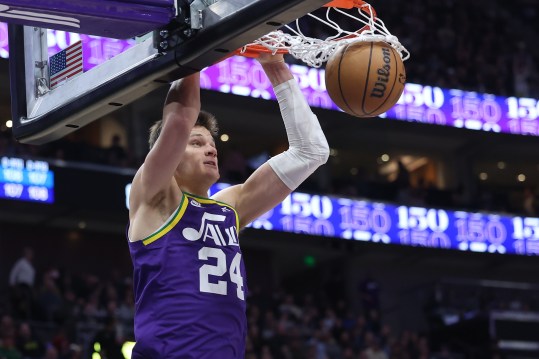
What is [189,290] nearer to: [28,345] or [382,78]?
[382,78]

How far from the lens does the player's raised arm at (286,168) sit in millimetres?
4695

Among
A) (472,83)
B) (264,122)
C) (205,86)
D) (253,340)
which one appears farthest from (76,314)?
(472,83)

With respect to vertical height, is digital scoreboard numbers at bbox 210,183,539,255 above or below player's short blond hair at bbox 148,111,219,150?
above

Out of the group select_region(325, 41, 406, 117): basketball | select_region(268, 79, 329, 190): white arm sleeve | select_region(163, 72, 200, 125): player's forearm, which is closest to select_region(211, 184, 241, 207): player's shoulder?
select_region(268, 79, 329, 190): white arm sleeve

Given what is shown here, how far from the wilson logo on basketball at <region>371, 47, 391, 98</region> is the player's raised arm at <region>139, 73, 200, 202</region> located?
0.98m

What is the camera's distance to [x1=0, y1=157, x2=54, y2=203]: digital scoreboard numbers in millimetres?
17906

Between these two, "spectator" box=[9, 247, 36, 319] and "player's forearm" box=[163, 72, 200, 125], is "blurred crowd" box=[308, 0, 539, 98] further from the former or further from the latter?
"player's forearm" box=[163, 72, 200, 125]

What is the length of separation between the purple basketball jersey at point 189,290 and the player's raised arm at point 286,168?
324 mm

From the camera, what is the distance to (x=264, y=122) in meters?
23.3

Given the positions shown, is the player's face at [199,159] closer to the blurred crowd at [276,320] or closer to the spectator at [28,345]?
the blurred crowd at [276,320]

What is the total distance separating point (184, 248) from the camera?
14.0ft

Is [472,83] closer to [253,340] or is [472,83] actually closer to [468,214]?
[468,214]

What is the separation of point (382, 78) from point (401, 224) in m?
17.2

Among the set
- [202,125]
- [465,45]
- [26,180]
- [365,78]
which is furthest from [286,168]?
[465,45]
